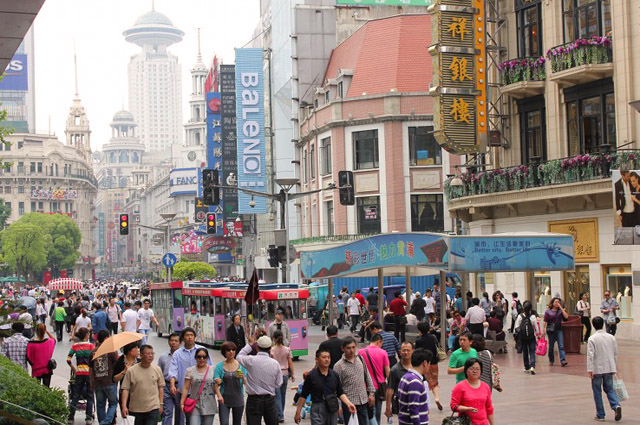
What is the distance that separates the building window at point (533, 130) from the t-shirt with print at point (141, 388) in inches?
1028

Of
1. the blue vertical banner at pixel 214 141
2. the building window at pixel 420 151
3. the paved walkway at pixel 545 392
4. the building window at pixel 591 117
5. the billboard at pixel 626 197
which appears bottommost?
the paved walkway at pixel 545 392

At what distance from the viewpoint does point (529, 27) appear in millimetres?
38469

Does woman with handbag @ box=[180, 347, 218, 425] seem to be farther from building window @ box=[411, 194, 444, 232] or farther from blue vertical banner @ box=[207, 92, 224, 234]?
blue vertical banner @ box=[207, 92, 224, 234]

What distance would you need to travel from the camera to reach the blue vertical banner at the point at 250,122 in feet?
255

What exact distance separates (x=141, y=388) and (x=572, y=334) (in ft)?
54.6

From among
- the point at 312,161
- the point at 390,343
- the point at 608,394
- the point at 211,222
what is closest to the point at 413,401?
the point at 390,343

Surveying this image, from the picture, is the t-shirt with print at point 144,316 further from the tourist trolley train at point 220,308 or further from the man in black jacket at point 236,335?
the man in black jacket at point 236,335

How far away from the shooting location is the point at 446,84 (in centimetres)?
3722

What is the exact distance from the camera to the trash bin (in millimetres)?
27500

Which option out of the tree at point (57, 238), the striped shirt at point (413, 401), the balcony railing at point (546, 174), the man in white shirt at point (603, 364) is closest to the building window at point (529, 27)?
the balcony railing at point (546, 174)

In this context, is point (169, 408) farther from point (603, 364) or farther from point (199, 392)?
point (603, 364)

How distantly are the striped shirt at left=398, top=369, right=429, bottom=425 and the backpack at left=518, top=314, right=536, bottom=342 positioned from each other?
1212cm

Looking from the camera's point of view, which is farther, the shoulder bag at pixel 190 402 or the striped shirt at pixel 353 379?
the shoulder bag at pixel 190 402

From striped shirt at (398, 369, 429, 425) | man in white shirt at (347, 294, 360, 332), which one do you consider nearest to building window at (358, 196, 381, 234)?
man in white shirt at (347, 294, 360, 332)
